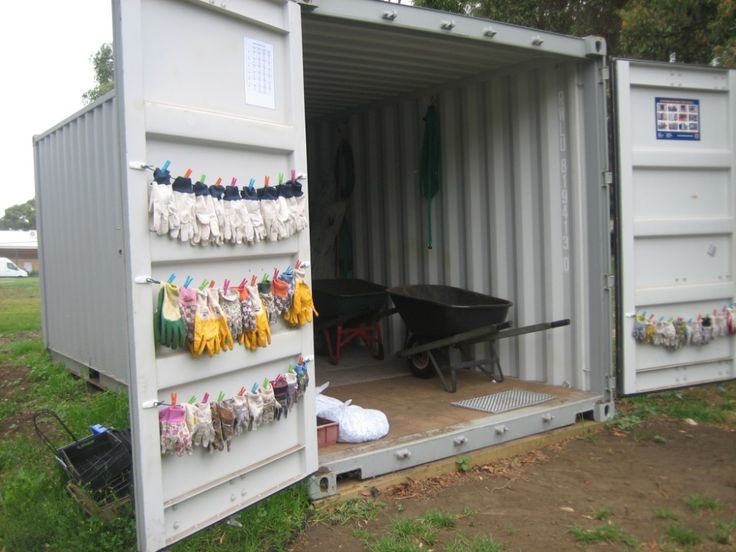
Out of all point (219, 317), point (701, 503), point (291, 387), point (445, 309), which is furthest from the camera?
point (445, 309)

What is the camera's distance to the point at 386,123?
24.1 feet

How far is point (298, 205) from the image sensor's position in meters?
3.54

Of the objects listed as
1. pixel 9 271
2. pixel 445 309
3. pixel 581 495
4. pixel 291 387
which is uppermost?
pixel 9 271

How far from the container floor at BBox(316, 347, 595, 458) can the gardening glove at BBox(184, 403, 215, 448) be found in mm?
1028

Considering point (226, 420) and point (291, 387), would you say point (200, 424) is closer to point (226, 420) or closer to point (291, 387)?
point (226, 420)

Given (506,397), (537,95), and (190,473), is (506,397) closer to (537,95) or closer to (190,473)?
(537,95)

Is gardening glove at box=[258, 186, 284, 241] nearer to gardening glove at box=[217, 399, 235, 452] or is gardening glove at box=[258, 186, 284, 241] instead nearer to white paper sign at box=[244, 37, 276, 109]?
white paper sign at box=[244, 37, 276, 109]

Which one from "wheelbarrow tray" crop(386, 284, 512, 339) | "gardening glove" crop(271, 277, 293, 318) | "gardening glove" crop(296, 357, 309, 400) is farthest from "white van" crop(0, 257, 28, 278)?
"gardening glove" crop(271, 277, 293, 318)

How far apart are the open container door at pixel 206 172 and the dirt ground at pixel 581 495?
0.55 m

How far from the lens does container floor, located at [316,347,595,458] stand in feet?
14.6

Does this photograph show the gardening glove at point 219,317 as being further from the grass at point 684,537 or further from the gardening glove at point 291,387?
the grass at point 684,537

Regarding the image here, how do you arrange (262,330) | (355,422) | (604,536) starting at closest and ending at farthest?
(262,330) → (604,536) → (355,422)

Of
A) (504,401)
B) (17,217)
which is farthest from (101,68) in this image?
(17,217)

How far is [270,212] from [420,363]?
3.31 m
